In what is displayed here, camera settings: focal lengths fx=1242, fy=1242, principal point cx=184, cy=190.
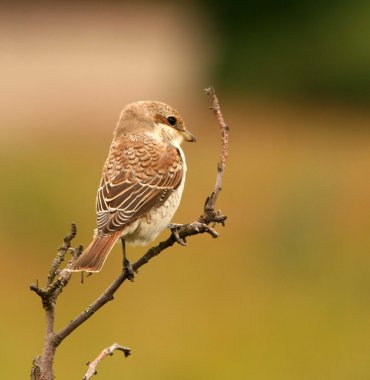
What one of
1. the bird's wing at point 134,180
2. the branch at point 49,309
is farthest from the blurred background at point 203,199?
the branch at point 49,309

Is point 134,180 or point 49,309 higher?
point 134,180

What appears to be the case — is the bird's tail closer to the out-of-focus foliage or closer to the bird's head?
the bird's head

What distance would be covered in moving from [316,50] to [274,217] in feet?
41.9

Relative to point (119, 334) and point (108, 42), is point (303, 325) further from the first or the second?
point (108, 42)

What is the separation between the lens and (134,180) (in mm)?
4930

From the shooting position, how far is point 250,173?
13.9 metres

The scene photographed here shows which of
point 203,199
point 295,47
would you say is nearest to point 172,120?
point 203,199

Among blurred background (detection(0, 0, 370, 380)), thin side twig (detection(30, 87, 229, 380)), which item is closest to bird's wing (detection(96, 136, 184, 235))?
thin side twig (detection(30, 87, 229, 380))

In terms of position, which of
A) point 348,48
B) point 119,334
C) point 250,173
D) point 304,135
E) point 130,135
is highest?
point 348,48

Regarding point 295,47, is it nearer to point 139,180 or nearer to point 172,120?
point 172,120

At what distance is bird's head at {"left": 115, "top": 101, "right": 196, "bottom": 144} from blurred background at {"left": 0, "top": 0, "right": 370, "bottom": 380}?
151 inches

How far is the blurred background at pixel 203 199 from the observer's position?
962 cm

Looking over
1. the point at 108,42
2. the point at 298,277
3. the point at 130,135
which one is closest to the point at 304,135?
the point at 298,277

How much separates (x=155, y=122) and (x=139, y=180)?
458mm
